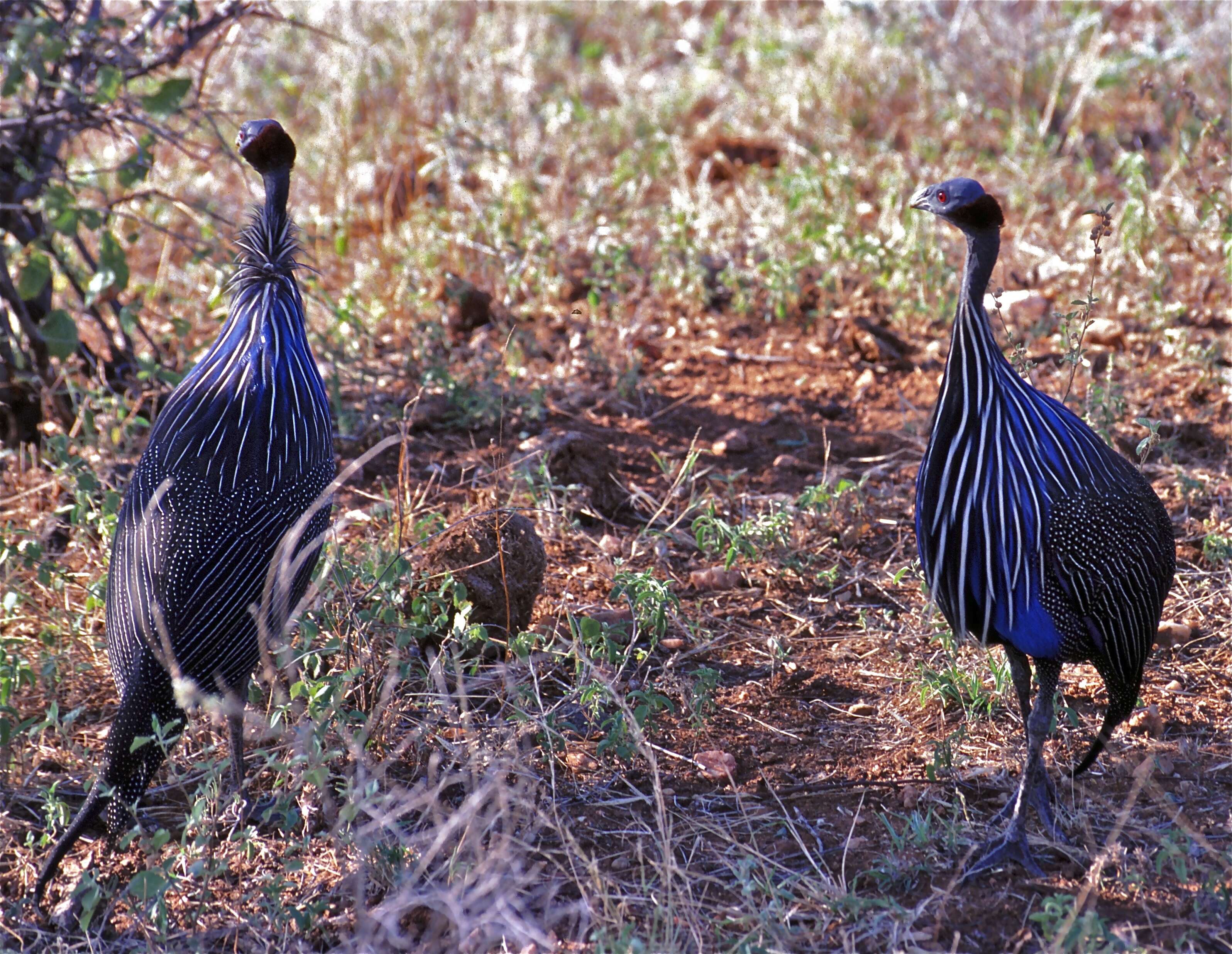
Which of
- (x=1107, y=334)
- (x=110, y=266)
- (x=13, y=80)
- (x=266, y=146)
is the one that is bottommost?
(x=1107, y=334)

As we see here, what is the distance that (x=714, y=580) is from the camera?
4.05m

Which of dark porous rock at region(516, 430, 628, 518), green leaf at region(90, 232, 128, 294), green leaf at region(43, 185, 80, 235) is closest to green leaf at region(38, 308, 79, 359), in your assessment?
green leaf at region(90, 232, 128, 294)

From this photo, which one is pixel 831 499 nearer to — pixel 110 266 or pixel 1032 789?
pixel 1032 789

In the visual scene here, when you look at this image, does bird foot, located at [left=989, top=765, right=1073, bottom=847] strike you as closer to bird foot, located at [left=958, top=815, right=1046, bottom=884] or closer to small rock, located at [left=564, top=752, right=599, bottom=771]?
bird foot, located at [left=958, top=815, right=1046, bottom=884]

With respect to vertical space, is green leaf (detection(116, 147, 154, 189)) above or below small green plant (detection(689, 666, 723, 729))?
above

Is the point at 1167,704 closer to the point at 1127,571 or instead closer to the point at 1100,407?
the point at 1127,571

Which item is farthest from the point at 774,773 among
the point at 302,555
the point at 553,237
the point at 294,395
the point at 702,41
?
the point at 702,41

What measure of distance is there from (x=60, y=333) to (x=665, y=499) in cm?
208

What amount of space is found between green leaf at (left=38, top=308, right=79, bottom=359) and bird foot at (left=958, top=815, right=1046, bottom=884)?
3291 mm

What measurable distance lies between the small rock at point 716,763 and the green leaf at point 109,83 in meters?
2.84

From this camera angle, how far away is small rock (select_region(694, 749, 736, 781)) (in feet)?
10.7

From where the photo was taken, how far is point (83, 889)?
2688 mm

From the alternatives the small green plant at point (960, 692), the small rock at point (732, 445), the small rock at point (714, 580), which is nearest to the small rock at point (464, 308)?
A: the small rock at point (732, 445)

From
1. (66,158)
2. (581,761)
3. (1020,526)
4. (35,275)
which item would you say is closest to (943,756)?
(1020,526)
